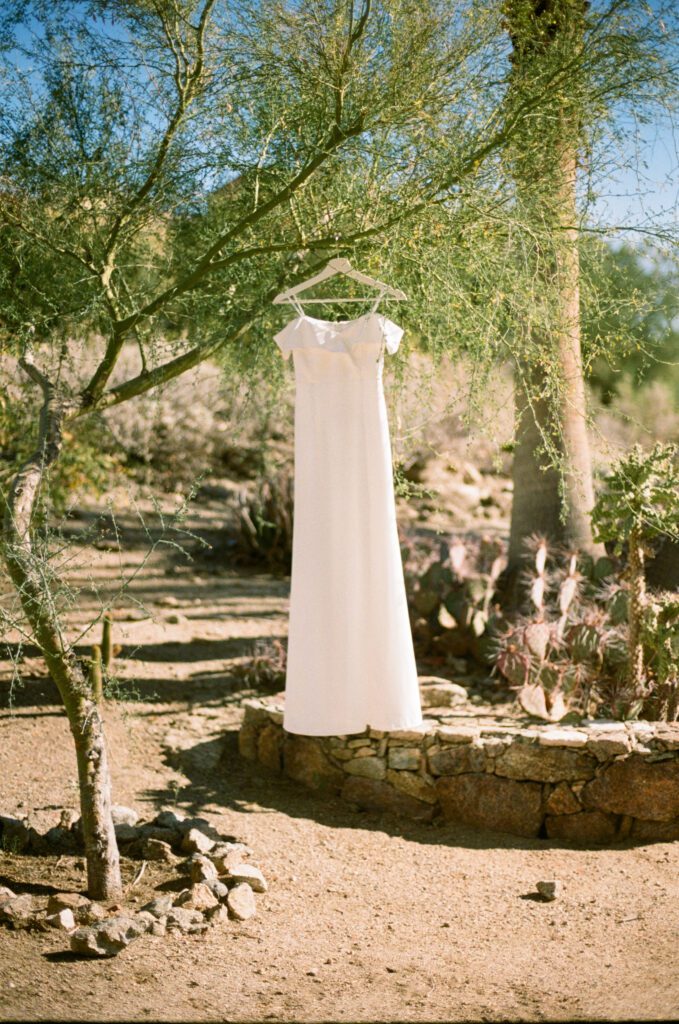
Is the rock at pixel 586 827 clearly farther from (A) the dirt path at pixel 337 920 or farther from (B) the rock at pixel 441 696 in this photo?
(B) the rock at pixel 441 696

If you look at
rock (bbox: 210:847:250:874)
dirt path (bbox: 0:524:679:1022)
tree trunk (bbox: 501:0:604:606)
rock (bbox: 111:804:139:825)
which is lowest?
dirt path (bbox: 0:524:679:1022)

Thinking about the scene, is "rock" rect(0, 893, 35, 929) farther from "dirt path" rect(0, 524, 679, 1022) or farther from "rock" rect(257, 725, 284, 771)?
"rock" rect(257, 725, 284, 771)

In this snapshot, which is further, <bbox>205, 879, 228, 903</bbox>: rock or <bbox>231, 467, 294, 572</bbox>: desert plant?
<bbox>231, 467, 294, 572</bbox>: desert plant

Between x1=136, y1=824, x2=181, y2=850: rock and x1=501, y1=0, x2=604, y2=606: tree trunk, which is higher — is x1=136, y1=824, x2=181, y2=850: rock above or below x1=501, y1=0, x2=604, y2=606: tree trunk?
below

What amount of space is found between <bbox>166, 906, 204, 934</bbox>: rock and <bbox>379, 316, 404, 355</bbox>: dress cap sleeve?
2111mm

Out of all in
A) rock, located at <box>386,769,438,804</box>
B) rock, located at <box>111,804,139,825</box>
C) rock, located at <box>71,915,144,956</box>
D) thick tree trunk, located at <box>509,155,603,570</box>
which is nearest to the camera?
rock, located at <box>71,915,144,956</box>

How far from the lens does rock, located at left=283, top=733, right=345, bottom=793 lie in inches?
205

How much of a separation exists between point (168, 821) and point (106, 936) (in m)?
1.02

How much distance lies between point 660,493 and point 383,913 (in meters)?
2.32

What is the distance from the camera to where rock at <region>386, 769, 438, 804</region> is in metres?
4.96

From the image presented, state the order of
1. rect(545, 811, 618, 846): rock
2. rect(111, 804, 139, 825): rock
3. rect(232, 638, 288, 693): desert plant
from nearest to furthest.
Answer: rect(111, 804, 139, 825): rock → rect(545, 811, 618, 846): rock → rect(232, 638, 288, 693): desert plant

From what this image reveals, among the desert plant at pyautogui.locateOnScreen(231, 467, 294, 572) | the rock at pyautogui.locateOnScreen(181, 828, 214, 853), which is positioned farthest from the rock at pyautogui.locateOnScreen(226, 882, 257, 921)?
the desert plant at pyautogui.locateOnScreen(231, 467, 294, 572)

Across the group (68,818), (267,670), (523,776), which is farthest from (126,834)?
(267,670)

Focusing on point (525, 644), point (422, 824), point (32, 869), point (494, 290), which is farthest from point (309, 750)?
point (494, 290)
